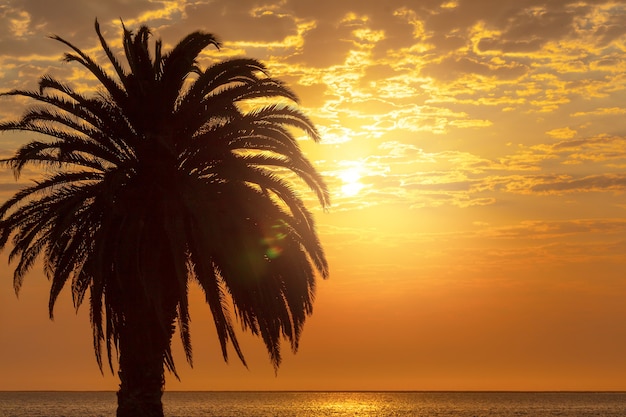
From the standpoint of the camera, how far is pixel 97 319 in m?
25.2

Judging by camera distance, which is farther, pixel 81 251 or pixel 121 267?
pixel 81 251

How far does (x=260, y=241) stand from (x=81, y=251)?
208 inches

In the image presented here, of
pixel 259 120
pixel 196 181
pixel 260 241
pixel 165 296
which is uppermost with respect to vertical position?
pixel 259 120

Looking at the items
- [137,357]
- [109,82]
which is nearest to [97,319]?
[137,357]

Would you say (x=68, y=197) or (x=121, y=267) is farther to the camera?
(x=68, y=197)

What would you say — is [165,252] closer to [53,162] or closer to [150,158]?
[150,158]

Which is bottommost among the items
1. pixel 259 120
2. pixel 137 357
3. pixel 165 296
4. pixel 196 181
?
pixel 137 357

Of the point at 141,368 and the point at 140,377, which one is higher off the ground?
the point at 141,368

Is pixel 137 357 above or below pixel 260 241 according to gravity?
below

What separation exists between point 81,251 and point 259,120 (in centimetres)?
644

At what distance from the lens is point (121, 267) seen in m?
23.4

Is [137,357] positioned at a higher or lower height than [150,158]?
lower

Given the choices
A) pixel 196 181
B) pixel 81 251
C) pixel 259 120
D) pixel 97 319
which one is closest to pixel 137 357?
pixel 97 319

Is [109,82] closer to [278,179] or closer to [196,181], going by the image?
[196,181]
